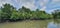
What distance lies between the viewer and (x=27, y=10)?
1848 mm

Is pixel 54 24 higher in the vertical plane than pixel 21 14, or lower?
lower

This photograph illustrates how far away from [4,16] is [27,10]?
317 millimetres

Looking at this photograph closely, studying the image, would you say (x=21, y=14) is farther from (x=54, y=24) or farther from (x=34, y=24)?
(x=54, y=24)

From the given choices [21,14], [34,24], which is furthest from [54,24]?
[21,14]

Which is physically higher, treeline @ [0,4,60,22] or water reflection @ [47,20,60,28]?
treeline @ [0,4,60,22]

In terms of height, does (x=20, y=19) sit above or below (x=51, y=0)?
below

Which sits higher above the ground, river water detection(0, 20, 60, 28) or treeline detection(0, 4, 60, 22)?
treeline detection(0, 4, 60, 22)

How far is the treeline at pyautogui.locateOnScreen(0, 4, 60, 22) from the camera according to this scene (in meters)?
1.84

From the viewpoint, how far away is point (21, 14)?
1849 mm

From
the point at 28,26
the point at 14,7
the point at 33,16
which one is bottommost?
the point at 28,26

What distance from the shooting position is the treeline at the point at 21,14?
1.84 m

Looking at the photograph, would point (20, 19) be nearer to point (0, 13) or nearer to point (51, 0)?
point (0, 13)

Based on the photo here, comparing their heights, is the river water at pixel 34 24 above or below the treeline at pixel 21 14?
below

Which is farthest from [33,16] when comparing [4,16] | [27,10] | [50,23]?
[4,16]
